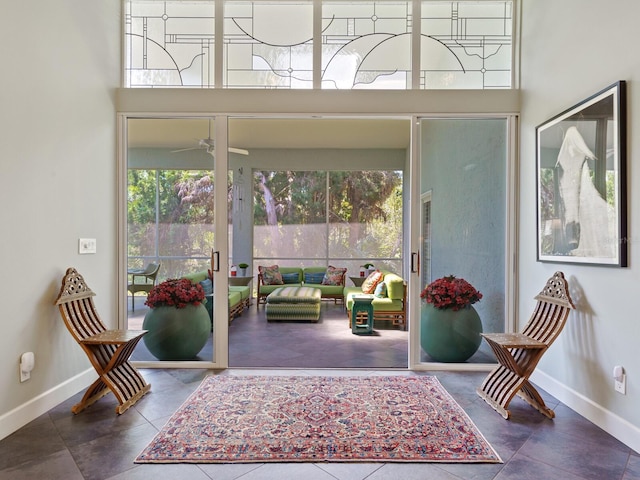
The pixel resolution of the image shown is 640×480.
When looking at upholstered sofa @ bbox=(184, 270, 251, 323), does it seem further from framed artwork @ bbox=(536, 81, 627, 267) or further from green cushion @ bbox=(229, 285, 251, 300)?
framed artwork @ bbox=(536, 81, 627, 267)

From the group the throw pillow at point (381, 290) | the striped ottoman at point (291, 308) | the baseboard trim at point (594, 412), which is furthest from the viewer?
the striped ottoman at point (291, 308)

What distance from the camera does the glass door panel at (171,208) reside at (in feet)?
11.8

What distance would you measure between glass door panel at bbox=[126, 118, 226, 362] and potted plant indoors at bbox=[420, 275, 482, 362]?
79.6 inches

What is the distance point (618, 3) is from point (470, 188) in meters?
1.66

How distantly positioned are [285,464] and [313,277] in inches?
221

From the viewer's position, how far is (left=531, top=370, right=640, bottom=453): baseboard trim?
7.29 feet

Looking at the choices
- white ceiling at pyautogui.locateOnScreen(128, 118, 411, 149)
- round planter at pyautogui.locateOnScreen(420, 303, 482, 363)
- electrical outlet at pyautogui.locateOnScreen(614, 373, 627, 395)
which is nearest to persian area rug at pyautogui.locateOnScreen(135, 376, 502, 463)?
round planter at pyautogui.locateOnScreen(420, 303, 482, 363)

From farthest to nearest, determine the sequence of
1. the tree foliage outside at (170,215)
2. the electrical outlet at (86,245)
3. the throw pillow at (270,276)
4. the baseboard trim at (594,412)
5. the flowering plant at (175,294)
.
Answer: the throw pillow at (270,276) → the tree foliage outside at (170,215) → the flowering plant at (175,294) → the electrical outlet at (86,245) → the baseboard trim at (594,412)

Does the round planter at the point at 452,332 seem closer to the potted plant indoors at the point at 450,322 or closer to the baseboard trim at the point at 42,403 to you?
the potted plant indoors at the point at 450,322

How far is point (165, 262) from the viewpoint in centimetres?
362

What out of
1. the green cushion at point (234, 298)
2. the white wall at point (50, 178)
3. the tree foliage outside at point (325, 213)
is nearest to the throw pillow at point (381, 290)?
the green cushion at point (234, 298)

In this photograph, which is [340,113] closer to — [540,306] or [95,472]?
[540,306]

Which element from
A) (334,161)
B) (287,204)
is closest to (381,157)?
(334,161)

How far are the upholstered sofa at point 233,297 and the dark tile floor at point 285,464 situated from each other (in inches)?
41.4
